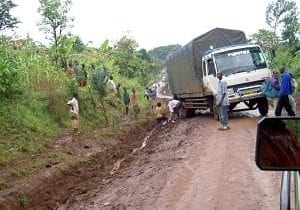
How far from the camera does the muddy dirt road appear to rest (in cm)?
691

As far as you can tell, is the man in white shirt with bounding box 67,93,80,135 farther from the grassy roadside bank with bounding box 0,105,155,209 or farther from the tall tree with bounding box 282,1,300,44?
the tall tree with bounding box 282,1,300,44

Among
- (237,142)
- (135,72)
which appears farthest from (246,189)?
(135,72)

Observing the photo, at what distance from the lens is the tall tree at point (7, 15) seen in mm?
26625

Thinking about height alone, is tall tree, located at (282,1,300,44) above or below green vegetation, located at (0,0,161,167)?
above

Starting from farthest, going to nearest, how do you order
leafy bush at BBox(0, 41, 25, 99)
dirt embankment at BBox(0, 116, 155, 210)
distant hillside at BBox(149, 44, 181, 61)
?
distant hillside at BBox(149, 44, 181, 61) → leafy bush at BBox(0, 41, 25, 99) → dirt embankment at BBox(0, 116, 155, 210)

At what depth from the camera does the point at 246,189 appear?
7207 millimetres

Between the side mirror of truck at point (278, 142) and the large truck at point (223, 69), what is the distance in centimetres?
1360

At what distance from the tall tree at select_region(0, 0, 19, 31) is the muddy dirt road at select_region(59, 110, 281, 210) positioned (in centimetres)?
1700

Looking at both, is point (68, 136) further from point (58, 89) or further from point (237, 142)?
point (237, 142)

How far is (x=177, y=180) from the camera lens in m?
8.31

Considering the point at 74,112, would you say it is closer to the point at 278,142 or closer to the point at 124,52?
the point at 278,142

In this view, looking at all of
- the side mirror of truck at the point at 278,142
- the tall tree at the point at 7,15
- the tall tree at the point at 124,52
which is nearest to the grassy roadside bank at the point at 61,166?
the side mirror of truck at the point at 278,142

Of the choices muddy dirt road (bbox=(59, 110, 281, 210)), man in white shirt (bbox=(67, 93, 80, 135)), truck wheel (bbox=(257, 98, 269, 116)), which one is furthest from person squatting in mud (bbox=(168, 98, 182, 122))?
muddy dirt road (bbox=(59, 110, 281, 210))

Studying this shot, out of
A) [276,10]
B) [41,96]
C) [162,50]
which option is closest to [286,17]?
[276,10]
